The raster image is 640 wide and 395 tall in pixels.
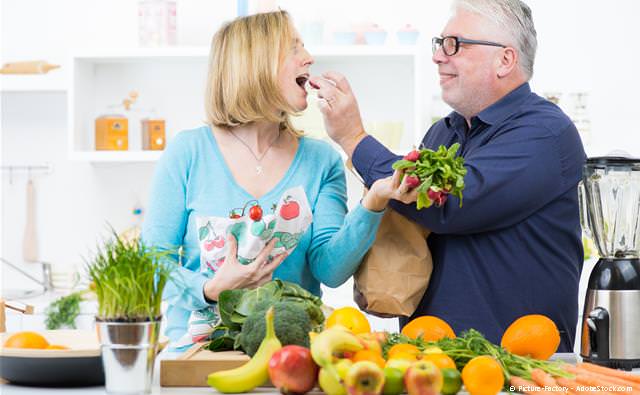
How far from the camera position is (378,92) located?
14.2ft

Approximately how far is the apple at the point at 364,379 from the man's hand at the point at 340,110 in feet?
2.95

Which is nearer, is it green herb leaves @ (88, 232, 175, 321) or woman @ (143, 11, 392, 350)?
green herb leaves @ (88, 232, 175, 321)

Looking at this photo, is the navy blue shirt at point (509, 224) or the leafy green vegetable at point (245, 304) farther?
the navy blue shirt at point (509, 224)

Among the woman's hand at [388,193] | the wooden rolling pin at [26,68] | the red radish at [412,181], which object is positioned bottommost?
the woman's hand at [388,193]

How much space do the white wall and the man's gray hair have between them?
2047 mm

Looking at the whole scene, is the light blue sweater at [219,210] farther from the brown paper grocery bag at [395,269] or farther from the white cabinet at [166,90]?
the white cabinet at [166,90]

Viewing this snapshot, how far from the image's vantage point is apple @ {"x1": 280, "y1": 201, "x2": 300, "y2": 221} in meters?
1.96

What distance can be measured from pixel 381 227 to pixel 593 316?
56 cm

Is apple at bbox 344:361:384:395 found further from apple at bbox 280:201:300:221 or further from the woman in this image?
the woman

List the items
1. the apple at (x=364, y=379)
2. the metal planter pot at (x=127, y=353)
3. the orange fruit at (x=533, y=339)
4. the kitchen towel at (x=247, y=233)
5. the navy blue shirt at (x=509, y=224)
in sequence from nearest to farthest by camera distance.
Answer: the apple at (x=364, y=379) → the metal planter pot at (x=127, y=353) → the orange fruit at (x=533, y=339) → the kitchen towel at (x=247, y=233) → the navy blue shirt at (x=509, y=224)

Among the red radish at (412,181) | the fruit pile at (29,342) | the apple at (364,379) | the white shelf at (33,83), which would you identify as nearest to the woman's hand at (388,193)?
the red radish at (412,181)

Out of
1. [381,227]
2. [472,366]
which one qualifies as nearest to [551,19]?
[381,227]

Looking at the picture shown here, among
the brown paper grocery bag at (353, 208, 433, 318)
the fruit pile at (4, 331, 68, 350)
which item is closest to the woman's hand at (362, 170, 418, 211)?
the brown paper grocery bag at (353, 208, 433, 318)

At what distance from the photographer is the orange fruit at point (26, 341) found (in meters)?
1.61
